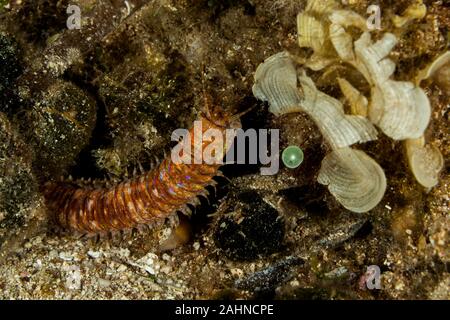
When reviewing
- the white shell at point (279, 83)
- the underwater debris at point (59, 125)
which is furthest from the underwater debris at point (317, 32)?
the underwater debris at point (59, 125)

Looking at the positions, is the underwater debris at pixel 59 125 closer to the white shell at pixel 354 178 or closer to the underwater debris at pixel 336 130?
the underwater debris at pixel 336 130

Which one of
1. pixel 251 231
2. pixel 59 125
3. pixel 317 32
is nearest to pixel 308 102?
pixel 317 32

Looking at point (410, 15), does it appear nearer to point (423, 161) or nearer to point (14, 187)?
point (423, 161)

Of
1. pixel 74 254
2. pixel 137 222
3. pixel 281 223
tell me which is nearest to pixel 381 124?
pixel 281 223

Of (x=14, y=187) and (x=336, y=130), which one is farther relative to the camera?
(x=14, y=187)

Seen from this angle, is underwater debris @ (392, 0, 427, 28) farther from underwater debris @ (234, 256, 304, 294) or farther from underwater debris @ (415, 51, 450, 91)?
underwater debris @ (234, 256, 304, 294)

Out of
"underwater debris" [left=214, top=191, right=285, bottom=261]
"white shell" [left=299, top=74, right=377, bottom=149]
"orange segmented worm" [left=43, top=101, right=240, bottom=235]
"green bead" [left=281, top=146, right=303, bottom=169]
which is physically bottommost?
"underwater debris" [left=214, top=191, right=285, bottom=261]

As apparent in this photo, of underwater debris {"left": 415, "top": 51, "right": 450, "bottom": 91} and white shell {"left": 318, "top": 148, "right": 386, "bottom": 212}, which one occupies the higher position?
underwater debris {"left": 415, "top": 51, "right": 450, "bottom": 91}

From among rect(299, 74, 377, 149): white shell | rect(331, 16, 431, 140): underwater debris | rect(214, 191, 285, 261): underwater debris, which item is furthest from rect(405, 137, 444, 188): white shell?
rect(214, 191, 285, 261): underwater debris
